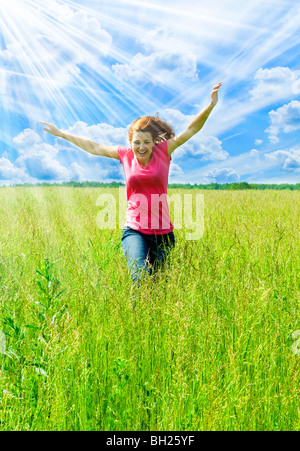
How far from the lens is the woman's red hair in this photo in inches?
132

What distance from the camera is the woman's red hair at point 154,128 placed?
3.34 metres

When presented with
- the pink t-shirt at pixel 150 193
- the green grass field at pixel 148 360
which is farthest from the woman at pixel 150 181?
the green grass field at pixel 148 360

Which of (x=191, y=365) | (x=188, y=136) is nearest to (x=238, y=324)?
(x=191, y=365)

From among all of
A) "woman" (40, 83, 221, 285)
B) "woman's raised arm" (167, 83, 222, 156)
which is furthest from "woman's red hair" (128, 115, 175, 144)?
"woman's raised arm" (167, 83, 222, 156)

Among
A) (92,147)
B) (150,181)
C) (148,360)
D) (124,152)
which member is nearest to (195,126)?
(150,181)

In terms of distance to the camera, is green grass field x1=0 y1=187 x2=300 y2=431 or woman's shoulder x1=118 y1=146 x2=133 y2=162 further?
woman's shoulder x1=118 y1=146 x2=133 y2=162

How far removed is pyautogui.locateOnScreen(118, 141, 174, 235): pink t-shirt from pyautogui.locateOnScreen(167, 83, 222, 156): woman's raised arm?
0.07 meters

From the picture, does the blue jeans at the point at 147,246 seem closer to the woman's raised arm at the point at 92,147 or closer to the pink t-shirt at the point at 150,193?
the pink t-shirt at the point at 150,193

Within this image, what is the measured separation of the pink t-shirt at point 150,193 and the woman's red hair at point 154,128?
95mm

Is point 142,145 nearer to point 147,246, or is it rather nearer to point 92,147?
point 92,147

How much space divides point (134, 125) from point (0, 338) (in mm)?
2246

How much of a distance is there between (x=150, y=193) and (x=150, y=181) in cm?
11

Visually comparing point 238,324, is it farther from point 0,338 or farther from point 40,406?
point 0,338

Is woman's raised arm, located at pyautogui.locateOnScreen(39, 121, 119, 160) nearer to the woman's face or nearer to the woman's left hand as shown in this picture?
the woman's face
